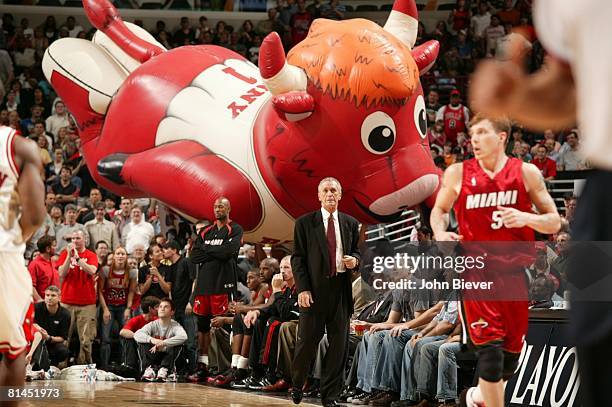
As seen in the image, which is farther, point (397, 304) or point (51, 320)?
point (51, 320)

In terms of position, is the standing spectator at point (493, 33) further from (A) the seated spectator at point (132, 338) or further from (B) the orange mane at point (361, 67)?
(B) the orange mane at point (361, 67)

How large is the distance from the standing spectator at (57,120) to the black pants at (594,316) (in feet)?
50.4

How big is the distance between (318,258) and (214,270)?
242cm

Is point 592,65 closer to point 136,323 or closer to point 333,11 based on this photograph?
point 136,323

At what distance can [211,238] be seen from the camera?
9570 mm

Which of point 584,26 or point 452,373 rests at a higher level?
point 584,26

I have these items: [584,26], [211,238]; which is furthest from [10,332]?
[211,238]

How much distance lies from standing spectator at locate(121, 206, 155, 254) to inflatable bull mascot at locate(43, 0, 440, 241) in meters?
2.67

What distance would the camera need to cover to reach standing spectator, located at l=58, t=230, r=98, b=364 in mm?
11680

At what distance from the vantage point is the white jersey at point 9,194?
4.41 metres

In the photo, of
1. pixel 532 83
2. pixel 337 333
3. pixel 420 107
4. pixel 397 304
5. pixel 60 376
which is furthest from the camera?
pixel 60 376

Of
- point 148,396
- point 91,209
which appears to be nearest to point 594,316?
point 148,396

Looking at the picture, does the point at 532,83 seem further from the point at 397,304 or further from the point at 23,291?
the point at 397,304

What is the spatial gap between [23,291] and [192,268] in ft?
22.8
